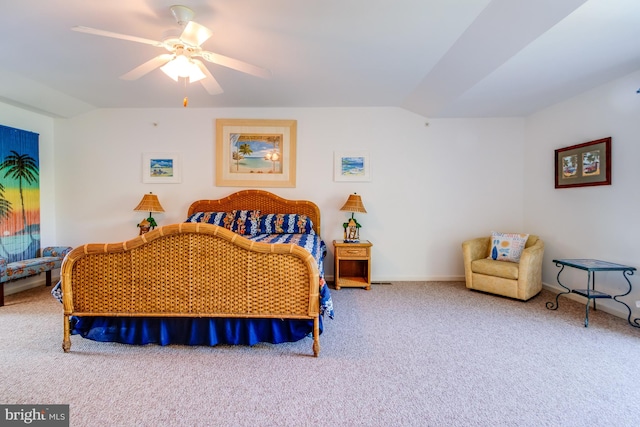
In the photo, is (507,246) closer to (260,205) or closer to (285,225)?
(285,225)

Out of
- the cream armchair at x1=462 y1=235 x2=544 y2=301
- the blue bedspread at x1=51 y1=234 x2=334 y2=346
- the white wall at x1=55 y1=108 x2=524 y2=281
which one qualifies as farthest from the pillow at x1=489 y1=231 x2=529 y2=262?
the blue bedspread at x1=51 y1=234 x2=334 y2=346

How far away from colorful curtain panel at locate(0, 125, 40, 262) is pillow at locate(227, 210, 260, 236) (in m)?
2.86

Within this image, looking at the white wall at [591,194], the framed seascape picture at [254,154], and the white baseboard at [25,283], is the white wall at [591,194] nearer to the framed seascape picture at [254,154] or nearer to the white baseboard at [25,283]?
the framed seascape picture at [254,154]

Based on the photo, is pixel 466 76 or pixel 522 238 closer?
pixel 466 76

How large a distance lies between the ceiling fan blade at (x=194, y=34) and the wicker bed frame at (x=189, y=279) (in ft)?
4.54

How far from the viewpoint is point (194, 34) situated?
2.17 m

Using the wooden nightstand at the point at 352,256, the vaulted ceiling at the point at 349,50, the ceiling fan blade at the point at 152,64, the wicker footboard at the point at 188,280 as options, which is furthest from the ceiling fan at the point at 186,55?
the wooden nightstand at the point at 352,256

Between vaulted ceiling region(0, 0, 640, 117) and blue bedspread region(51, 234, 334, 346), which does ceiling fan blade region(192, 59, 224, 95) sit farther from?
blue bedspread region(51, 234, 334, 346)

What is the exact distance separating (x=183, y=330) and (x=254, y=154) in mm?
2888

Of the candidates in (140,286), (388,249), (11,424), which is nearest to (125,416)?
(11,424)

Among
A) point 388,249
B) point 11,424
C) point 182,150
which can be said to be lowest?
point 11,424

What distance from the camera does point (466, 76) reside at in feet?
10.6

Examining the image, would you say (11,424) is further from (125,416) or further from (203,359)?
(203,359)

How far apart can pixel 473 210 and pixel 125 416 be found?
4.68m
